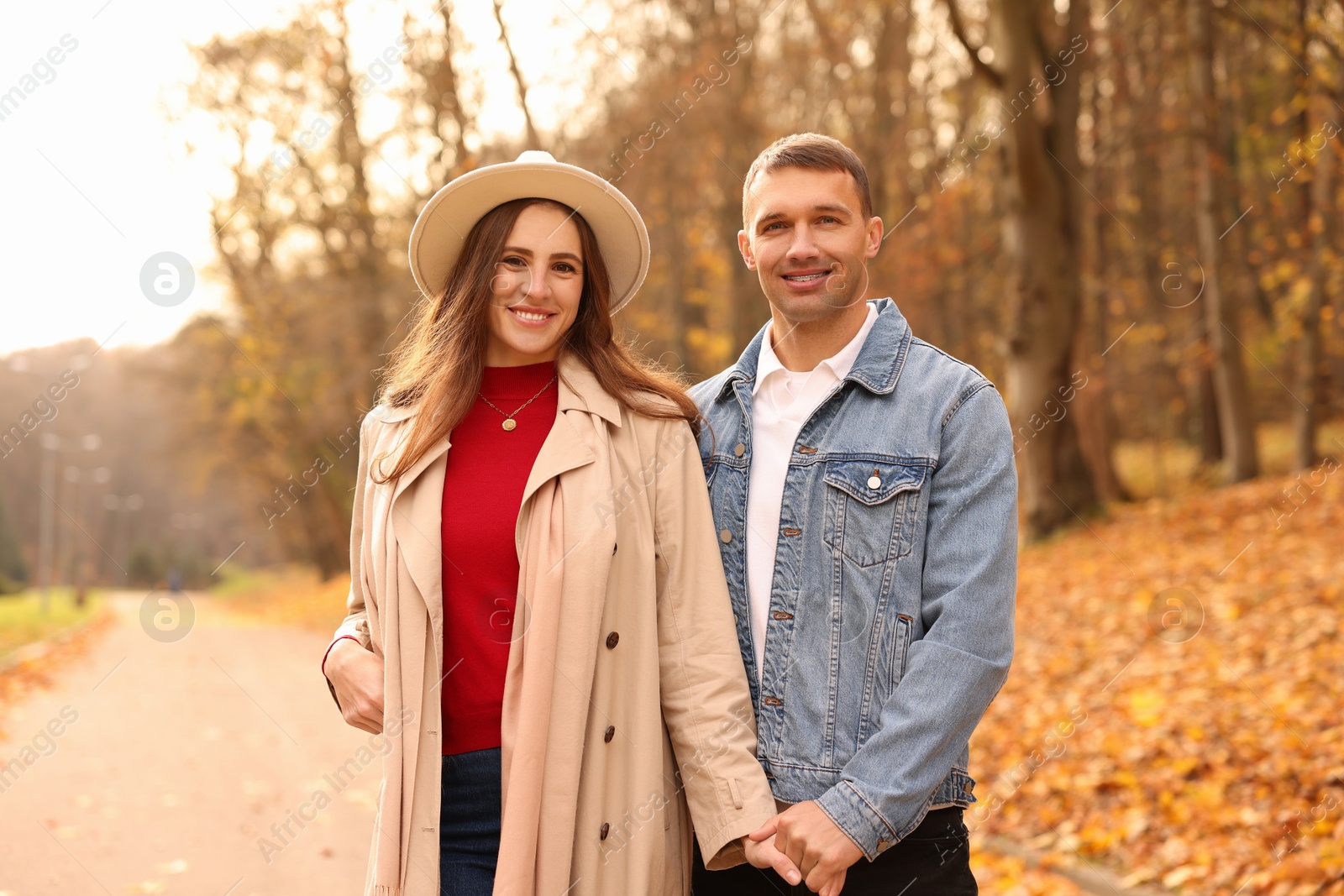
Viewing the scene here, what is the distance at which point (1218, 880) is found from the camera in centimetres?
438

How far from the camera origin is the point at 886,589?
2.30 meters

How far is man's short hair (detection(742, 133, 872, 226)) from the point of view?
8.09ft

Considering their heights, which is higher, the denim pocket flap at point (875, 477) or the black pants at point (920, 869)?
the denim pocket flap at point (875, 477)

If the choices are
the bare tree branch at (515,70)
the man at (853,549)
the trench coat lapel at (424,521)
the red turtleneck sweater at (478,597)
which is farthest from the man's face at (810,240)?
the bare tree branch at (515,70)

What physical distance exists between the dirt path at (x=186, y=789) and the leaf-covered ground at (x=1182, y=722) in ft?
11.1

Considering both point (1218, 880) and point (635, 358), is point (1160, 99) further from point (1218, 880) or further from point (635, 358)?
point (635, 358)

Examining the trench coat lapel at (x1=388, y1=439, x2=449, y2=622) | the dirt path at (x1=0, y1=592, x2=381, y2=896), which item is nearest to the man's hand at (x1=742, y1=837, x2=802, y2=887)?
the trench coat lapel at (x1=388, y1=439, x2=449, y2=622)

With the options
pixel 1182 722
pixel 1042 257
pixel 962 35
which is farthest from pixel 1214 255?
pixel 1182 722

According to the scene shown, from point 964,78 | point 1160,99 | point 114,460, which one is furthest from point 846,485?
point 114,460

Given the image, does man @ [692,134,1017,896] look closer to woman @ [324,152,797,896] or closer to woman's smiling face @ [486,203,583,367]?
woman @ [324,152,797,896]

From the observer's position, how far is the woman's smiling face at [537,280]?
105 inches

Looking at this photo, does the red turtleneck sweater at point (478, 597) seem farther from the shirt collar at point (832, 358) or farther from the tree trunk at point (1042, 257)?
the tree trunk at point (1042, 257)

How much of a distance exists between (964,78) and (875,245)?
13.6m

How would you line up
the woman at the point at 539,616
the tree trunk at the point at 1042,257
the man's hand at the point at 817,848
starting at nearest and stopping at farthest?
1. the man's hand at the point at 817,848
2. the woman at the point at 539,616
3. the tree trunk at the point at 1042,257
